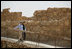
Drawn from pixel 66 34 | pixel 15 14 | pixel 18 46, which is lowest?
pixel 18 46

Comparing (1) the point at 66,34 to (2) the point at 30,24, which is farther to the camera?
(2) the point at 30,24

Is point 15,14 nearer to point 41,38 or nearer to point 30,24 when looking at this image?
point 30,24

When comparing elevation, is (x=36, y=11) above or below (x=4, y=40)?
above

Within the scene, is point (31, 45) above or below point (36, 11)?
below

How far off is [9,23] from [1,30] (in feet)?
2.96

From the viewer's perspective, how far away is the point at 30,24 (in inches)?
477

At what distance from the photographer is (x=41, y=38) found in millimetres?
11016

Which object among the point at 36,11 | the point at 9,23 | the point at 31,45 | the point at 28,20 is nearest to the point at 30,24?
the point at 28,20

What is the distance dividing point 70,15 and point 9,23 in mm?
5757

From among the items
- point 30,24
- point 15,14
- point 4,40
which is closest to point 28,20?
point 30,24

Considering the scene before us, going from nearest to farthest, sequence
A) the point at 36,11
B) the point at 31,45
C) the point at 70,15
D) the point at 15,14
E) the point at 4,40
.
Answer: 1. the point at 31,45
2. the point at 70,15
3. the point at 4,40
4. the point at 36,11
5. the point at 15,14

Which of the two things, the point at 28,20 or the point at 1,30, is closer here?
the point at 28,20

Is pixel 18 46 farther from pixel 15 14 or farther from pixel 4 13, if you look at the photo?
pixel 4 13

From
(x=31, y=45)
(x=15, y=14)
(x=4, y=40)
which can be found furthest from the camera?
(x=15, y=14)
